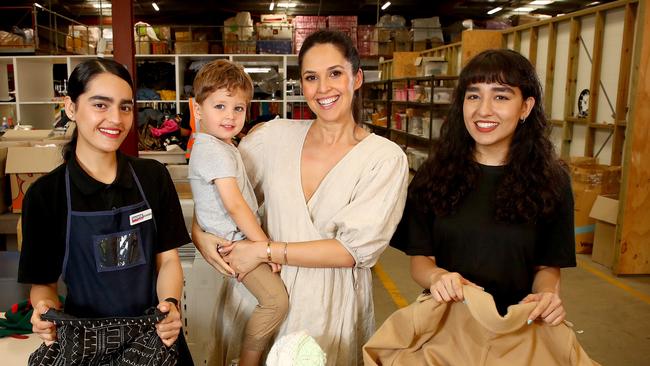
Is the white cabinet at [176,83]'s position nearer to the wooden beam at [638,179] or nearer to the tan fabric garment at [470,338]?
the wooden beam at [638,179]

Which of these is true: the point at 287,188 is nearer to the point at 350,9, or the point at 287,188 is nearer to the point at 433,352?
the point at 433,352

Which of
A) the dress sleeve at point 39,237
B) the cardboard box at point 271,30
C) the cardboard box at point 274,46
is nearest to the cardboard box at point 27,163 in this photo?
the dress sleeve at point 39,237

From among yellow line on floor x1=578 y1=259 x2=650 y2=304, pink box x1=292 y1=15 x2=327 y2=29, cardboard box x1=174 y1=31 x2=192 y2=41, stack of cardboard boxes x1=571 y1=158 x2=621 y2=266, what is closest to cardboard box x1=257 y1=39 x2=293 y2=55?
stack of cardboard boxes x1=571 y1=158 x2=621 y2=266

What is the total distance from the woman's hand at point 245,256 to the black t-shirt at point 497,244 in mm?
472

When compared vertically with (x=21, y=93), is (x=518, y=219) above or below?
below

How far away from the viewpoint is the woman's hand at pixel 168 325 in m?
1.38

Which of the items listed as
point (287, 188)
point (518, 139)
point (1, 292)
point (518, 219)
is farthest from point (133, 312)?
point (518, 139)

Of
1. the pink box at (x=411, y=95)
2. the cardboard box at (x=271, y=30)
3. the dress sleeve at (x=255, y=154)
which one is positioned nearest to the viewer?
the dress sleeve at (x=255, y=154)

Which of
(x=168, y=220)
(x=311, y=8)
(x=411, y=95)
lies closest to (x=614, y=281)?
(x=168, y=220)

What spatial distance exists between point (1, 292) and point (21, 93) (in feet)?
14.1

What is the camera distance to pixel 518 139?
5.37ft

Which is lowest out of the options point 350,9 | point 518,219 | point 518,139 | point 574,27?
point 518,219

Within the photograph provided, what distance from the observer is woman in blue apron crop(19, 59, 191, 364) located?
140 centimetres

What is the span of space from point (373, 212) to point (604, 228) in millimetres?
4087
